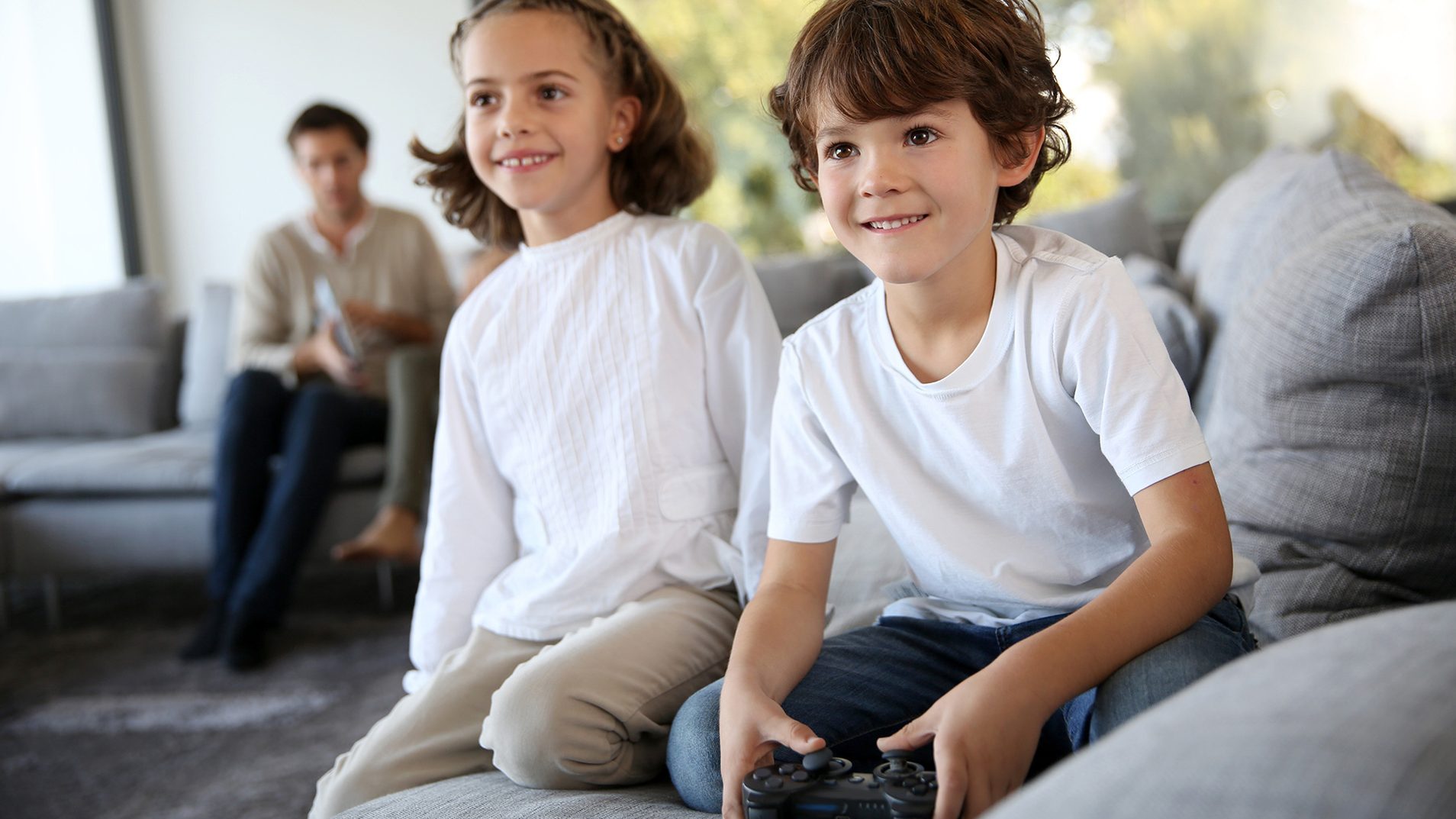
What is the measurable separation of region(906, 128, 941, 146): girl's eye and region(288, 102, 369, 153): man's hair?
234 cm

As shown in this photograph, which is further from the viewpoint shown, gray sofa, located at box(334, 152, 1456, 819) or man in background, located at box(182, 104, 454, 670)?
man in background, located at box(182, 104, 454, 670)

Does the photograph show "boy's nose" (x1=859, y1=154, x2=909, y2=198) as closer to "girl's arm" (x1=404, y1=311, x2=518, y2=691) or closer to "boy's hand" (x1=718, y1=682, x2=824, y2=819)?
"boy's hand" (x1=718, y1=682, x2=824, y2=819)

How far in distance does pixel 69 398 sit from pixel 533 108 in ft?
8.70

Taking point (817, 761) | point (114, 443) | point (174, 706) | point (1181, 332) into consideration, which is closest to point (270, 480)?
point (174, 706)

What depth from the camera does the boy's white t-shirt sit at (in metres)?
0.92

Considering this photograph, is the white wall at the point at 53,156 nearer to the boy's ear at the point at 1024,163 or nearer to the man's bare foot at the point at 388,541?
the man's bare foot at the point at 388,541

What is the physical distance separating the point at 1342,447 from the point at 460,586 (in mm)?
967

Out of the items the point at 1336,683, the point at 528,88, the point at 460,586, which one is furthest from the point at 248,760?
the point at 1336,683

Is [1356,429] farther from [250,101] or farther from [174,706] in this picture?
[250,101]

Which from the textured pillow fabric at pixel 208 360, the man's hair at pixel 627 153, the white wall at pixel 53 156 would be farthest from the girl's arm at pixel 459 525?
the white wall at pixel 53 156

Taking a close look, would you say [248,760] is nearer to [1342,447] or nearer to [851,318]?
[851,318]

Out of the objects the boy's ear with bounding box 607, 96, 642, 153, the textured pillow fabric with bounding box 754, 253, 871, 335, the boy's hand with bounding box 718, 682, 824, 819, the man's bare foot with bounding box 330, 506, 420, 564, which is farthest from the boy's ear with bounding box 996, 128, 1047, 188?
the man's bare foot with bounding box 330, 506, 420, 564

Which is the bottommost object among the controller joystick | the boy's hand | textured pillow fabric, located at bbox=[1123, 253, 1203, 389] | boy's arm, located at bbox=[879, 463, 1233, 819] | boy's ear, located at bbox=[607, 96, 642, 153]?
the boy's hand

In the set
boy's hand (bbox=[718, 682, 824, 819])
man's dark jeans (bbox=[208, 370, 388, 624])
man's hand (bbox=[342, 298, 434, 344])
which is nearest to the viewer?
boy's hand (bbox=[718, 682, 824, 819])
